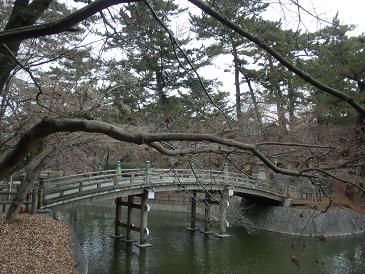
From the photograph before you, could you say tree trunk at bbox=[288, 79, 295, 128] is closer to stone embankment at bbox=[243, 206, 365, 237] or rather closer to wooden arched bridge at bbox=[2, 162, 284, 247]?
stone embankment at bbox=[243, 206, 365, 237]

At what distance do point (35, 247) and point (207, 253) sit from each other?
7.98m

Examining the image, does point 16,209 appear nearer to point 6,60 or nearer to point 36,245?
point 36,245

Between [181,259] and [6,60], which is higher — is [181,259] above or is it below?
below

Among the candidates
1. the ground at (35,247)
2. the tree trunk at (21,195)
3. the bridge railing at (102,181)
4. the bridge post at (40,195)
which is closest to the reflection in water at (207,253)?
the ground at (35,247)

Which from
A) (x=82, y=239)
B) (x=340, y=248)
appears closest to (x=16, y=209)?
(x=82, y=239)

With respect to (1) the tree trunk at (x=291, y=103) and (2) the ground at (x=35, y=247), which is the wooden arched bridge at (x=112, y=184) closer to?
(2) the ground at (x=35, y=247)

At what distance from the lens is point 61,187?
15.0 m

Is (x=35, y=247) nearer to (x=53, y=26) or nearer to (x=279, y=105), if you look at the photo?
(x=53, y=26)

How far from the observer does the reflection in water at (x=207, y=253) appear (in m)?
13.6

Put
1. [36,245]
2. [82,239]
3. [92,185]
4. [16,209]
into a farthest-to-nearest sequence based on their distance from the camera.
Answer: [82,239] → [92,185] → [16,209] → [36,245]

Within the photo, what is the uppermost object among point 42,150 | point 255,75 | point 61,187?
point 255,75

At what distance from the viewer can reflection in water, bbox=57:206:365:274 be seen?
13625 mm

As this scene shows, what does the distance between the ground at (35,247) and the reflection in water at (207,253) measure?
2207 millimetres

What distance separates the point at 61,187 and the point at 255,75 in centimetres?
1413
